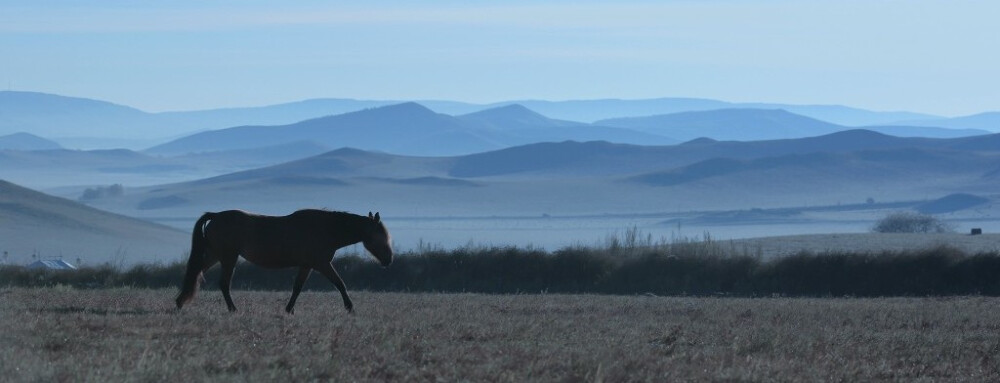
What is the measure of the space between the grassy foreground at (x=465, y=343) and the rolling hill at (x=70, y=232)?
5142cm

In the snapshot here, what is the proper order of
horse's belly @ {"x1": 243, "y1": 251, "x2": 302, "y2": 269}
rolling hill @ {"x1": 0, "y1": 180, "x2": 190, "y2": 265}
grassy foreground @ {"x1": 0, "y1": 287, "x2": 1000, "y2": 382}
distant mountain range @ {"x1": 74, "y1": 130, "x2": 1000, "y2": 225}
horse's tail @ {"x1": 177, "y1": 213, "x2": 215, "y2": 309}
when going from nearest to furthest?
grassy foreground @ {"x1": 0, "y1": 287, "x2": 1000, "y2": 382} → horse's tail @ {"x1": 177, "y1": 213, "x2": 215, "y2": 309} → horse's belly @ {"x1": 243, "y1": 251, "x2": 302, "y2": 269} → rolling hill @ {"x1": 0, "y1": 180, "x2": 190, "y2": 265} → distant mountain range @ {"x1": 74, "y1": 130, "x2": 1000, "y2": 225}

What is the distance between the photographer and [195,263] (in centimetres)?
1634

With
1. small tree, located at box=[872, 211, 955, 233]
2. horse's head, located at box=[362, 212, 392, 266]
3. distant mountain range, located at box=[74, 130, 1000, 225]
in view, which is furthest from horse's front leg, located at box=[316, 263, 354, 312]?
distant mountain range, located at box=[74, 130, 1000, 225]

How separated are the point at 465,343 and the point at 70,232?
238 ft

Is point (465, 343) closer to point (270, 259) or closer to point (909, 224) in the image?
point (270, 259)

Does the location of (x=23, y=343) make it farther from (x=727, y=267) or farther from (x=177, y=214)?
(x=177, y=214)

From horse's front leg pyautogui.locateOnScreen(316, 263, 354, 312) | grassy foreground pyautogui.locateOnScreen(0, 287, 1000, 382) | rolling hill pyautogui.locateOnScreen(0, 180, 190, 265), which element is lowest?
rolling hill pyautogui.locateOnScreen(0, 180, 190, 265)

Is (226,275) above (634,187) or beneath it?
beneath

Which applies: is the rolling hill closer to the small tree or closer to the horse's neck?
the small tree

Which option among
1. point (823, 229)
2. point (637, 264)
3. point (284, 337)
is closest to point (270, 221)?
point (284, 337)

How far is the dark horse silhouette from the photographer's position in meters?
16.3

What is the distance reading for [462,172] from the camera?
196 metres

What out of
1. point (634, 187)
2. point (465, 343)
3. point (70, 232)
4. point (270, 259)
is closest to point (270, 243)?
point (270, 259)

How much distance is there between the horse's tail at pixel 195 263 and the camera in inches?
641
